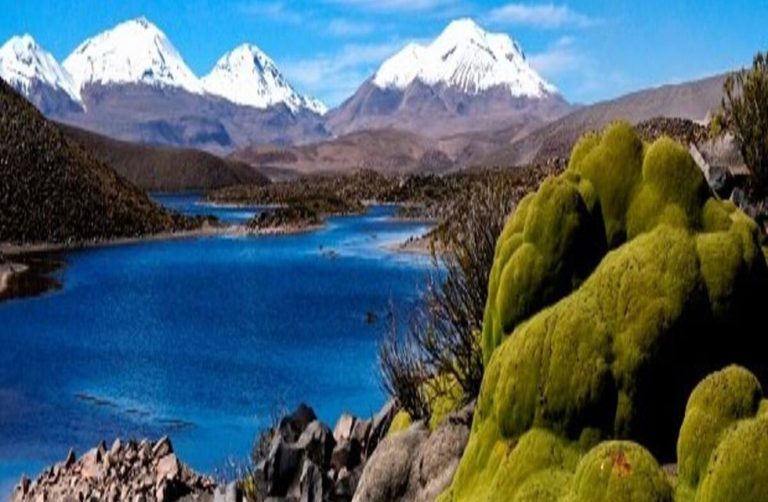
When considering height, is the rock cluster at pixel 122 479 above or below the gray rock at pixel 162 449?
below

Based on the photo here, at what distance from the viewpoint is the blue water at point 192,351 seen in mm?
29172

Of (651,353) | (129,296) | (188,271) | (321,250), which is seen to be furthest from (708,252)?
(321,250)

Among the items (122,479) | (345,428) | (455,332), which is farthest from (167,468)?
(455,332)

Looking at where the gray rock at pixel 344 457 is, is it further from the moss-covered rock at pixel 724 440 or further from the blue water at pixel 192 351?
the blue water at pixel 192 351

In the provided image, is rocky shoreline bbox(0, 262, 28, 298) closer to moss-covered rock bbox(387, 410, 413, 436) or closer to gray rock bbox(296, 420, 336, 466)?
gray rock bbox(296, 420, 336, 466)

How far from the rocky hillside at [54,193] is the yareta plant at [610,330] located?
309ft

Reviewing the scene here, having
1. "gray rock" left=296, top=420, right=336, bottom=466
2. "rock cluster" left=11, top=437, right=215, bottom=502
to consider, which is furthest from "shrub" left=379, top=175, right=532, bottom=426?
"rock cluster" left=11, top=437, right=215, bottom=502

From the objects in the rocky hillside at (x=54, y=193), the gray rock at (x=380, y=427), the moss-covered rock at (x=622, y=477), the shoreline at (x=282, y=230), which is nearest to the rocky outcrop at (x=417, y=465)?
the gray rock at (x=380, y=427)

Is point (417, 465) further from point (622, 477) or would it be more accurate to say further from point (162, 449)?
point (162, 449)

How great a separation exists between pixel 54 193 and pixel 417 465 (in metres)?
103

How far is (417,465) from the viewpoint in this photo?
1158cm

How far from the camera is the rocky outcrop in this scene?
11.4 metres

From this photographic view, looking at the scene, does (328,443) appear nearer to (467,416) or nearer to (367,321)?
(467,416)

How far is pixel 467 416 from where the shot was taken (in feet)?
38.7
